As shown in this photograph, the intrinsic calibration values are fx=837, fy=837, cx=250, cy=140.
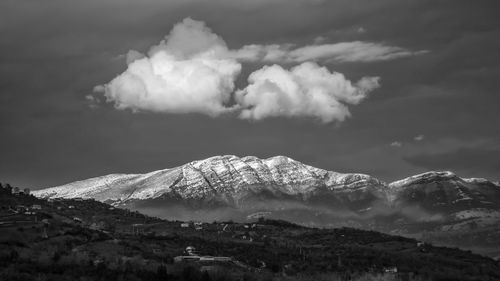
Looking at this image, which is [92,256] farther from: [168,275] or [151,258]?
[168,275]

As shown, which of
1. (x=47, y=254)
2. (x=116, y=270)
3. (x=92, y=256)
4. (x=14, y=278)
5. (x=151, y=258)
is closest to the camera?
(x=14, y=278)

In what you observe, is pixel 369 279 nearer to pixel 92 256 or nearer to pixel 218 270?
pixel 218 270

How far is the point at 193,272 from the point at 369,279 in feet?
150

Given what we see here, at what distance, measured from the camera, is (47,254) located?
16088 cm

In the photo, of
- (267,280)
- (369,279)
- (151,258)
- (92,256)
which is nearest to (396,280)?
(369,279)

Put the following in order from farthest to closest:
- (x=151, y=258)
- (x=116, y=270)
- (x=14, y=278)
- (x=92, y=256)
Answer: (x=151, y=258)
(x=92, y=256)
(x=116, y=270)
(x=14, y=278)

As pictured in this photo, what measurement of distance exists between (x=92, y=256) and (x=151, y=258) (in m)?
20.0

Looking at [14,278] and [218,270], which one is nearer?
[14,278]

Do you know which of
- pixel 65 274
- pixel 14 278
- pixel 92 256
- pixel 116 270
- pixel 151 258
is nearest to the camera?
pixel 14 278

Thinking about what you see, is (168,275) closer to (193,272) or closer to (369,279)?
(193,272)

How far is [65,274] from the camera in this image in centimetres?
13812

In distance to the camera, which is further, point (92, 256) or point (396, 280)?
point (396, 280)

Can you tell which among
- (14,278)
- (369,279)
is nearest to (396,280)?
(369,279)

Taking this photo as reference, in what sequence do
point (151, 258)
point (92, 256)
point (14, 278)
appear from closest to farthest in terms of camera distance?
point (14, 278)
point (92, 256)
point (151, 258)
